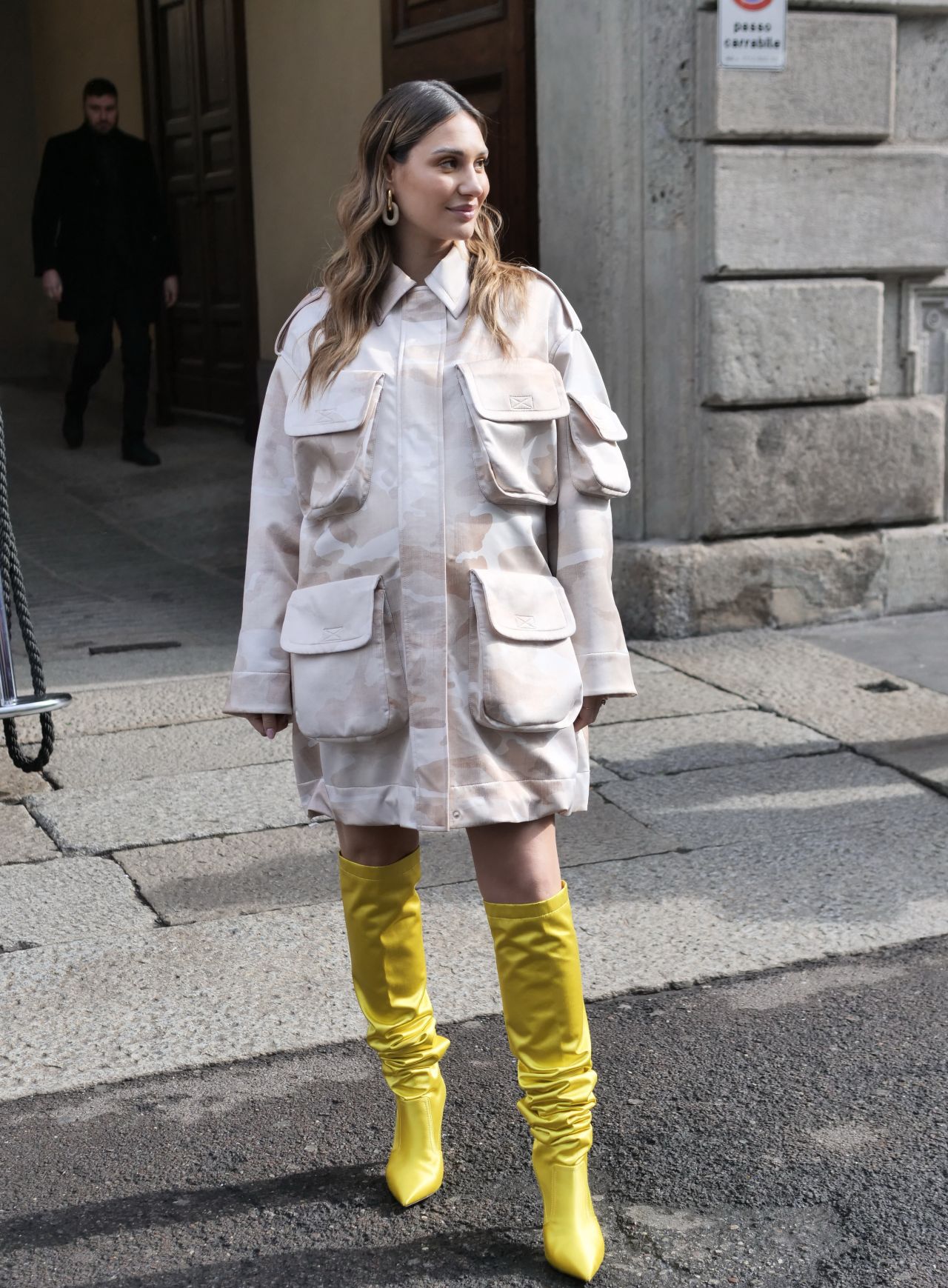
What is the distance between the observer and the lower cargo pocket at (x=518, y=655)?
2391mm

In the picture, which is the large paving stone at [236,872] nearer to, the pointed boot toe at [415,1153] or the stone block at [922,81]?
the pointed boot toe at [415,1153]

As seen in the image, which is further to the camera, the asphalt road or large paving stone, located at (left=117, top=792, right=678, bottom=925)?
large paving stone, located at (left=117, top=792, right=678, bottom=925)

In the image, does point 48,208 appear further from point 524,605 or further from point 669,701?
point 524,605

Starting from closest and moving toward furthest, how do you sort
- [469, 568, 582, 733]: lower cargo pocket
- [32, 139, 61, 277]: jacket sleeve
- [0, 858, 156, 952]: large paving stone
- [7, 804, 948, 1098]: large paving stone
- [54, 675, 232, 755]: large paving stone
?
1. [469, 568, 582, 733]: lower cargo pocket
2. [7, 804, 948, 1098]: large paving stone
3. [0, 858, 156, 952]: large paving stone
4. [54, 675, 232, 755]: large paving stone
5. [32, 139, 61, 277]: jacket sleeve

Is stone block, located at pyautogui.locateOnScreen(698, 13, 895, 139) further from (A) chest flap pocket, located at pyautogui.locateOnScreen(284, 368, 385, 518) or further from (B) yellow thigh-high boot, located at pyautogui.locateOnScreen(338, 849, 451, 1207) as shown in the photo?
(B) yellow thigh-high boot, located at pyautogui.locateOnScreen(338, 849, 451, 1207)

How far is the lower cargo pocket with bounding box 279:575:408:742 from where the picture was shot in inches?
95.6

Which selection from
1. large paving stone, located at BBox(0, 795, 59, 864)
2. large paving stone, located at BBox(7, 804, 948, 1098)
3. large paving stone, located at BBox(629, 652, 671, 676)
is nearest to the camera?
large paving stone, located at BBox(7, 804, 948, 1098)

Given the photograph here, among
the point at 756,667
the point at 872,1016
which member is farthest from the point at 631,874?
the point at 756,667

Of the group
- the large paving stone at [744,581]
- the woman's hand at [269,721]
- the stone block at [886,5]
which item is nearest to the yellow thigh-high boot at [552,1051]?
the woman's hand at [269,721]

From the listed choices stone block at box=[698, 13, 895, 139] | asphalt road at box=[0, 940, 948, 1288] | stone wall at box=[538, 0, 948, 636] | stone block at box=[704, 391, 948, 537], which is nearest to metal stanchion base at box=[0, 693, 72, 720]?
asphalt road at box=[0, 940, 948, 1288]

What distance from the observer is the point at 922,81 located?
255 inches

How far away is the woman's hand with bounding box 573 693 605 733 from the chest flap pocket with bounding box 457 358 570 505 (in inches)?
12.7

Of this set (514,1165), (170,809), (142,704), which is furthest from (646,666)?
(514,1165)

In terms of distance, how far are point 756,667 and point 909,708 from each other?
2.32 feet
